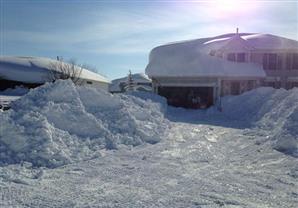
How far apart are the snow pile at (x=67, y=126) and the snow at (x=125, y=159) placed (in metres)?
0.02

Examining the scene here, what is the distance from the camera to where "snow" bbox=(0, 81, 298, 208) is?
7.34 m

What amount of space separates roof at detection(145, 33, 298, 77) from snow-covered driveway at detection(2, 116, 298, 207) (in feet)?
53.9

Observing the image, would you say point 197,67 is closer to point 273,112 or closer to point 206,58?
point 206,58

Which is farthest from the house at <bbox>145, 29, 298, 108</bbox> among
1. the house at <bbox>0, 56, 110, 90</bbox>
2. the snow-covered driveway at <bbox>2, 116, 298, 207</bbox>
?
the snow-covered driveway at <bbox>2, 116, 298, 207</bbox>

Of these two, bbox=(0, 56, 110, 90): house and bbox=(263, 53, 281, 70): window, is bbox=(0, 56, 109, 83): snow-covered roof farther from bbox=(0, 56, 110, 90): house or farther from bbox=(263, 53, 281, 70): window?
bbox=(263, 53, 281, 70): window

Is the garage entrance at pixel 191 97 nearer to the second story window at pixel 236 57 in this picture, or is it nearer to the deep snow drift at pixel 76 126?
the second story window at pixel 236 57

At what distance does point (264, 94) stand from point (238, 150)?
37.7ft

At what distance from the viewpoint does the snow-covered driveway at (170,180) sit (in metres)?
7.12

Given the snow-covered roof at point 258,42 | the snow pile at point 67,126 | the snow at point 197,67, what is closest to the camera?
the snow pile at point 67,126

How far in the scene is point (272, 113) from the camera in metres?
18.4

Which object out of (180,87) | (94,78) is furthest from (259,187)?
(94,78)

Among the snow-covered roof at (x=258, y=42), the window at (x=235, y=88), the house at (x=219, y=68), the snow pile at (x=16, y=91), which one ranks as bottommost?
the snow pile at (x=16, y=91)

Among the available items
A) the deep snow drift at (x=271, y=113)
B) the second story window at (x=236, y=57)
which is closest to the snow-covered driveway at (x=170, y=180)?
the deep snow drift at (x=271, y=113)

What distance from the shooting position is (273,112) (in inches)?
728
